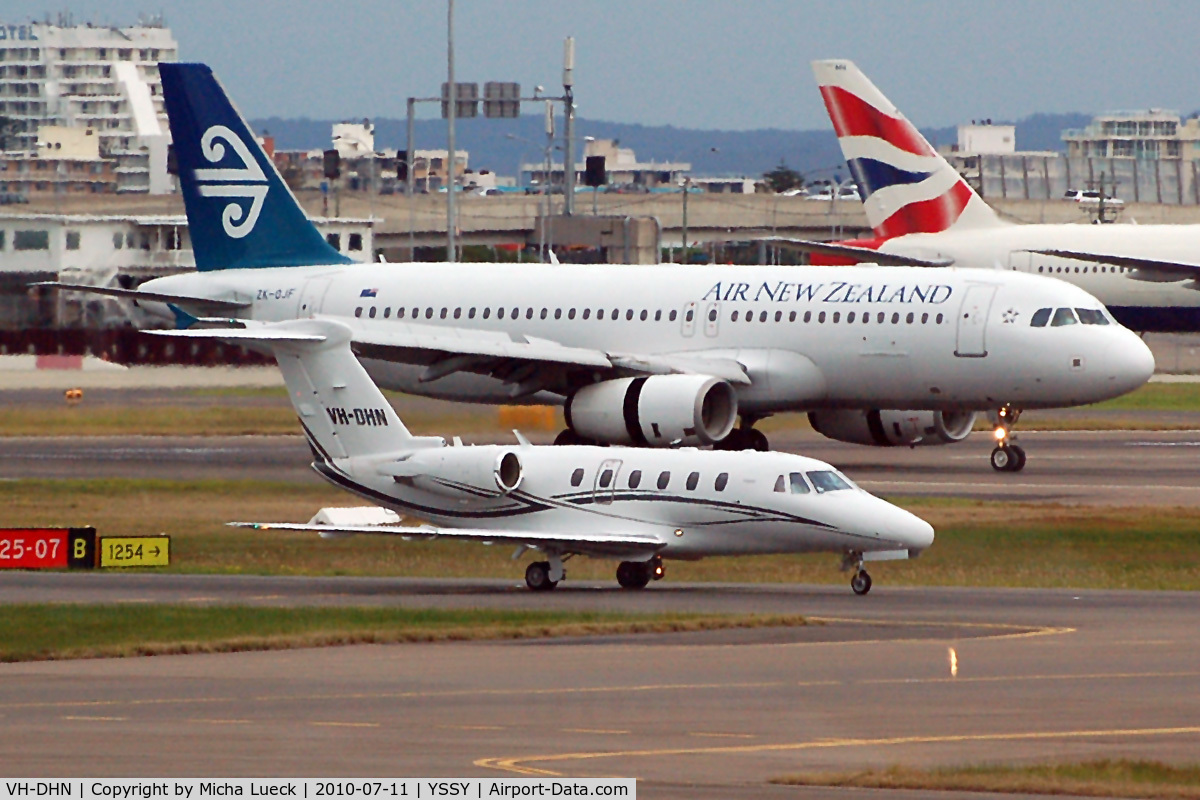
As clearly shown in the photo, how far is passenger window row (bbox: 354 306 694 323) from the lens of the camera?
196 ft

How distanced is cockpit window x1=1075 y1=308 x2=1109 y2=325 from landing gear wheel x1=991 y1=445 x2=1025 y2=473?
4.52m

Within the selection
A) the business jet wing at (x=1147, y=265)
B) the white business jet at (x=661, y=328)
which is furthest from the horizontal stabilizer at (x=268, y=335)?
the business jet wing at (x=1147, y=265)

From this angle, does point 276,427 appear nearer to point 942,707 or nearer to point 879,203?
point 879,203

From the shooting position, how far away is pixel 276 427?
7400cm

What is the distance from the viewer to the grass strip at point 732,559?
1564 inches

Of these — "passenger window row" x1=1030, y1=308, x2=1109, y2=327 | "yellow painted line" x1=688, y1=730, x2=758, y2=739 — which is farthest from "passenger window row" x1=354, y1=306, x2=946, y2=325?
"yellow painted line" x1=688, y1=730, x2=758, y2=739

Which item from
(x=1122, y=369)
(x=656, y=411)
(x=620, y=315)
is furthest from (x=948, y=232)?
(x=656, y=411)

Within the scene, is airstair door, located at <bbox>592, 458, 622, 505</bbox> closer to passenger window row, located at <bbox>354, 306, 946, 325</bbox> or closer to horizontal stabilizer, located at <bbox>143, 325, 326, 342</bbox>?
horizontal stabilizer, located at <bbox>143, 325, 326, 342</bbox>

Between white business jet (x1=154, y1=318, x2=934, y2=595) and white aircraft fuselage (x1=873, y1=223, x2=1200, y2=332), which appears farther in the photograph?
white aircraft fuselage (x1=873, y1=223, x2=1200, y2=332)

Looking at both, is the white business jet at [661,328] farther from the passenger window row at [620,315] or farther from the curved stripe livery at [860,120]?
the curved stripe livery at [860,120]

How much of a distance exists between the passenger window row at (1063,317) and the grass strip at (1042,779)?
120 feet

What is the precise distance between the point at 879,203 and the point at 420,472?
47688 mm

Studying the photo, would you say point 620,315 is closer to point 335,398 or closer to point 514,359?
point 514,359

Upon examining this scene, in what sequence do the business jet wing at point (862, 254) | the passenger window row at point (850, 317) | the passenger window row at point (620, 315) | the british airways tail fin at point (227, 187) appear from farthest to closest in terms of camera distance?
the business jet wing at point (862, 254) < the british airways tail fin at point (227, 187) < the passenger window row at point (620, 315) < the passenger window row at point (850, 317)
